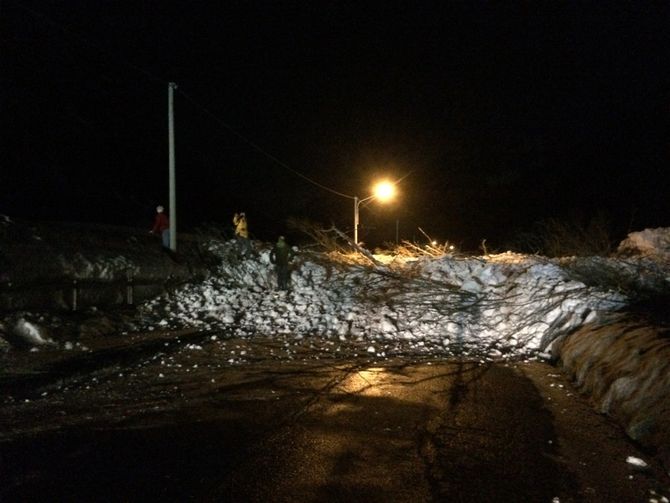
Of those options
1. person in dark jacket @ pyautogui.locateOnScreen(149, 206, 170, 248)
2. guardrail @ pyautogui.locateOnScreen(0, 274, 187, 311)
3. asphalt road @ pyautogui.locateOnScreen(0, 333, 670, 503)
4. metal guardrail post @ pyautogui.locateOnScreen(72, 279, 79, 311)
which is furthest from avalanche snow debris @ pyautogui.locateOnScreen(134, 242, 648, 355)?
asphalt road @ pyautogui.locateOnScreen(0, 333, 670, 503)

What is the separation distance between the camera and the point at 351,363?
875cm

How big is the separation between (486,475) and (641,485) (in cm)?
120

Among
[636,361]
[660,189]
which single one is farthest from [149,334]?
[660,189]

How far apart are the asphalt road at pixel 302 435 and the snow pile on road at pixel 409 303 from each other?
2577 mm

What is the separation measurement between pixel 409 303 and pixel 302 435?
27.7 ft

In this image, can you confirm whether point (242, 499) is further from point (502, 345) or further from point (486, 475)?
point (502, 345)

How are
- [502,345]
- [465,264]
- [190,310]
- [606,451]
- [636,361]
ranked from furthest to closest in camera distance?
[465,264] → [190,310] → [502,345] → [636,361] → [606,451]

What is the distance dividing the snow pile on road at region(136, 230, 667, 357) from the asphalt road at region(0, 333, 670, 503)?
2577mm

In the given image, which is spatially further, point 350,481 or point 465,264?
point 465,264

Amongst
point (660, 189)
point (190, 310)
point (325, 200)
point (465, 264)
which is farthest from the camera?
point (325, 200)

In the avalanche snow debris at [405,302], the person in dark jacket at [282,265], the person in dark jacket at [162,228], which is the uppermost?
the person in dark jacket at [162,228]

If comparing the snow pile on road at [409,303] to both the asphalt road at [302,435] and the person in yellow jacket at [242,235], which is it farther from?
the asphalt road at [302,435]

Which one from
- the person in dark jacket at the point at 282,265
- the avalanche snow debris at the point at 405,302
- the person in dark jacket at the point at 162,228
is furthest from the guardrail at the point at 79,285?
the person in dark jacket at the point at 282,265

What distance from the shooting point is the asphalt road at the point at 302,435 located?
13.5 ft
